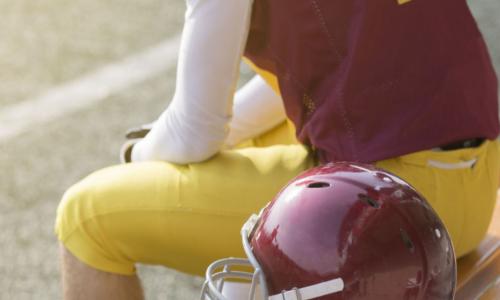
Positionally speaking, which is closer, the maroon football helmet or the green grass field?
the maroon football helmet

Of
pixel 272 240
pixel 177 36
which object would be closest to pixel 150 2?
pixel 177 36

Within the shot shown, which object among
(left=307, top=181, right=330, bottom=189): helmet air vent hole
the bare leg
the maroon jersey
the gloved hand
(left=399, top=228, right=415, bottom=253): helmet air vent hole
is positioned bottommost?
the bare leg

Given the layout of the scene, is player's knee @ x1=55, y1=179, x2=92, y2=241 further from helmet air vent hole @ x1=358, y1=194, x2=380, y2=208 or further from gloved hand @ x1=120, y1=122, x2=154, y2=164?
helmet air vent hole @ x1=358, y1=194, x2=380, y2=208

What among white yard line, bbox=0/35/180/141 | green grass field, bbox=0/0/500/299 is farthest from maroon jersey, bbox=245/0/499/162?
white yard line, bbox=0/35/180/141

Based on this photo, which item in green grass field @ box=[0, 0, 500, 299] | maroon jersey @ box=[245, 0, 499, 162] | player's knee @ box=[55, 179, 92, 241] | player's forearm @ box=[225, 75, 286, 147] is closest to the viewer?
maroon jersey @ box=[245, 0, 499, 162]

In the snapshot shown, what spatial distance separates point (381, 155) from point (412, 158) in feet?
0.29

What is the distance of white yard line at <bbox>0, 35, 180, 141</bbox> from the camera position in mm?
4332

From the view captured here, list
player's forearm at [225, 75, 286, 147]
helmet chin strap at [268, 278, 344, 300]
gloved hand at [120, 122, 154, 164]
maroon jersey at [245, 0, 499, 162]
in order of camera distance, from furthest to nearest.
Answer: player's forearm at [225, 75, 286, 147] → gloved hand at [120, 122, 154, 164] → maroon jersey at [245, 0, 499, 162] → helmet chin strap at [268, 278, 344, 300]

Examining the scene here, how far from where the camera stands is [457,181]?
232cm

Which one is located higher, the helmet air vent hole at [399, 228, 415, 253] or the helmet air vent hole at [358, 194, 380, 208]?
the helmet air vent hole at [358, 194, 380, 208]

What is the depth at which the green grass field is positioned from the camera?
3.40 metres

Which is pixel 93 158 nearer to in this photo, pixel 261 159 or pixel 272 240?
pixel 261 159

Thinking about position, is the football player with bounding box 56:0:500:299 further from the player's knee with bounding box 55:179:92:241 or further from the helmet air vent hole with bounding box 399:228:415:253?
the helmet air vent hole with bounding box 399:228:415:253

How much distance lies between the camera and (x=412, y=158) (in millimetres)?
2289
